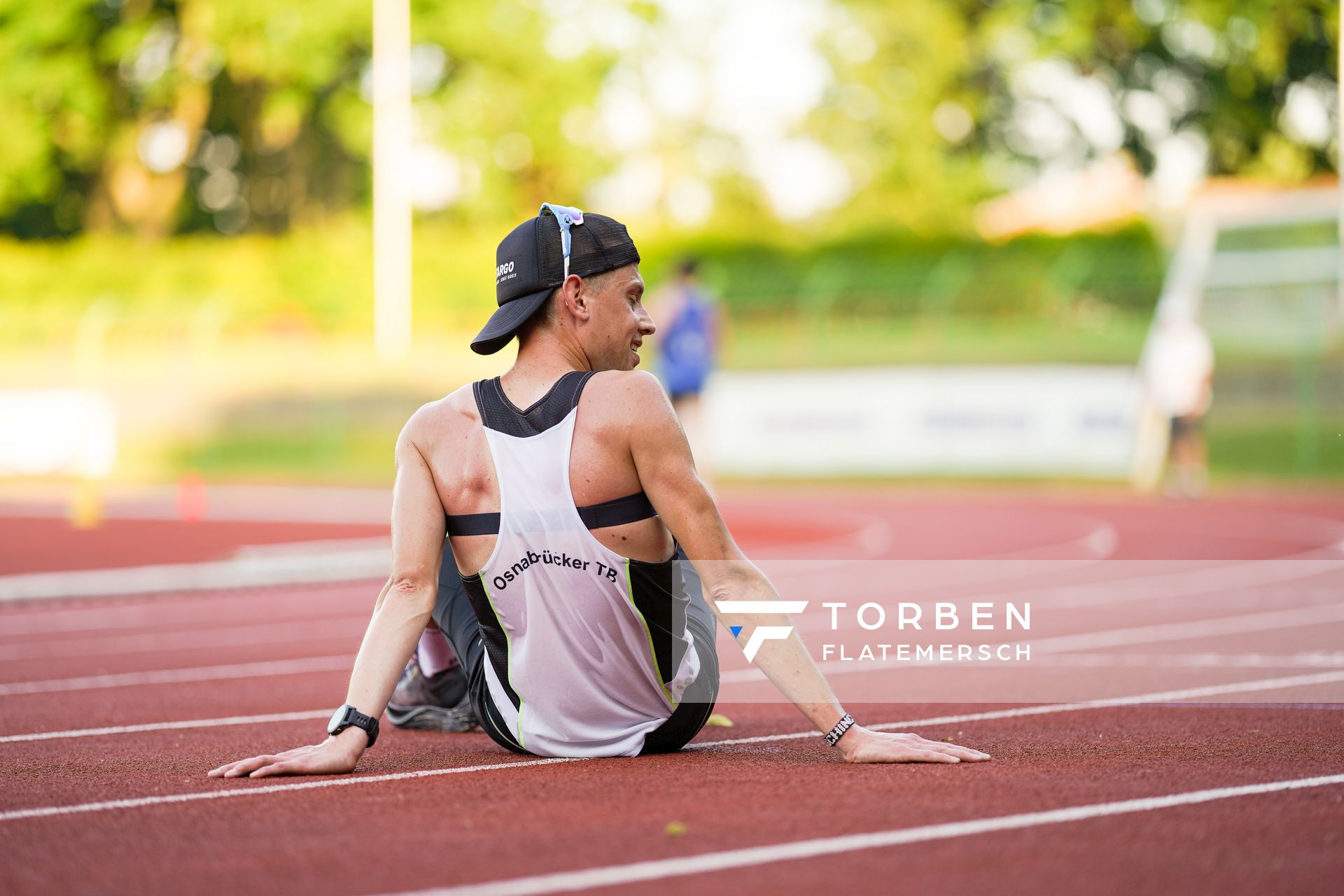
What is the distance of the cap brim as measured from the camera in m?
4.47

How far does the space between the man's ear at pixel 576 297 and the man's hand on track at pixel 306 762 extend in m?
1.37

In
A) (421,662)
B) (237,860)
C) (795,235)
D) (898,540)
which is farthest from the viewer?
(795,235)

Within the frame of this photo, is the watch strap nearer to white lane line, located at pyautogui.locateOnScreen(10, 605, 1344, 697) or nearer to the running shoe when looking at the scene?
the running shoe

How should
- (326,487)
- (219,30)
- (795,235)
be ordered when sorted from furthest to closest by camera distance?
(795,235)
(219,30)
(326,487)

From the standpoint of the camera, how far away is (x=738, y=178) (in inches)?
1693

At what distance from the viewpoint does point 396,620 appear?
4.42 m

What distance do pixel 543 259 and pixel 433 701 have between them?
6.07 ft

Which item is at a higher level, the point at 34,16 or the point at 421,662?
the point at 34,16

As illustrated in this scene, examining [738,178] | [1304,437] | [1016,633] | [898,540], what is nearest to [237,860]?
[1016,633]

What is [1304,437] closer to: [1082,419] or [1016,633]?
[1082,419]

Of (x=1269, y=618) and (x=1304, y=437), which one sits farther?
(x=1304, y=437)

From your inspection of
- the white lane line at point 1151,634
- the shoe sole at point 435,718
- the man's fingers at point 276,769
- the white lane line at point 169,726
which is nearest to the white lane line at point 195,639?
the white lane line at point 169,726

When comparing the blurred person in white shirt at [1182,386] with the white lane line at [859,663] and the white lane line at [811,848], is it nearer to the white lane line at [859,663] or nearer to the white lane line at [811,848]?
the white lane line at [859,663]

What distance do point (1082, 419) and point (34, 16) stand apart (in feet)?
93.6
